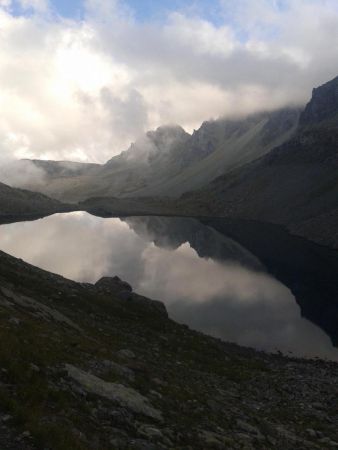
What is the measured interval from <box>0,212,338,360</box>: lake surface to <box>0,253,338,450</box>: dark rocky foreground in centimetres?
1499

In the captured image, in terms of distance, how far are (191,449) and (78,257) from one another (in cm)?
9660

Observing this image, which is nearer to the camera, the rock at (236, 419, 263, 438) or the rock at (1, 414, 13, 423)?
the rock at (1, 414, 13, 423)

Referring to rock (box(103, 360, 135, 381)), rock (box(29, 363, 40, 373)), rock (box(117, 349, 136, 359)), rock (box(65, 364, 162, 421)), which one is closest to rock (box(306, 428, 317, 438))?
rock (box(65, 364, 162, 421))

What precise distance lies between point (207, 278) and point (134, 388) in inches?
2807

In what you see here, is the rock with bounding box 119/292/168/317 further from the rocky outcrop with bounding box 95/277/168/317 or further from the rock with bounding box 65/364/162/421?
the rock with bounding box 65/364/162/421

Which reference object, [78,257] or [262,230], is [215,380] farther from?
[262,230]

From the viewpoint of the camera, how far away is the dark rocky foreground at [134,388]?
14523mm

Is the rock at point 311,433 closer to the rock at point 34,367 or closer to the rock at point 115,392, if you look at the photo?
the rock at point 115,392

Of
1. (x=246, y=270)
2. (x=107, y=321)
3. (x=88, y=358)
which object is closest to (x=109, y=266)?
(x=246, y=270)

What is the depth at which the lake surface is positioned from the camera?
191 feet

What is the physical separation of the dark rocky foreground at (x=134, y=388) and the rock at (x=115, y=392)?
6cm

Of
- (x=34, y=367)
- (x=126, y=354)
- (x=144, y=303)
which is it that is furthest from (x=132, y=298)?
(x=34, y=367)

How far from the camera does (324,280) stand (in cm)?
9225

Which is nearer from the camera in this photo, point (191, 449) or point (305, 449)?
point (191, 449)
